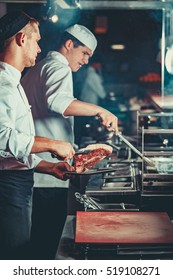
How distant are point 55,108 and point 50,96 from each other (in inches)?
3.7

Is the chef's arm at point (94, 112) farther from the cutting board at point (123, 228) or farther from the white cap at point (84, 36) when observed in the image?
the cutting board at point (123, 228)

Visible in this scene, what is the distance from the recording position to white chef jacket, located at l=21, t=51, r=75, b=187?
10.6 feet

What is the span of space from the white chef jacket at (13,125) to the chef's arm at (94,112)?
0.53 metres

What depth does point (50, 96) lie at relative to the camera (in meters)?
3.23

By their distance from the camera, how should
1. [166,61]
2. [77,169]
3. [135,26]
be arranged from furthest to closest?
→ 1. [135,26]
2. [166,61]
3. [77,169]

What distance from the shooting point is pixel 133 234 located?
2215 millimetres

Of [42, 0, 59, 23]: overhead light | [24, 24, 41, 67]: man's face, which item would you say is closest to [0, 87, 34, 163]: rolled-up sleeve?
[24, 24, 41, 67]: man's face

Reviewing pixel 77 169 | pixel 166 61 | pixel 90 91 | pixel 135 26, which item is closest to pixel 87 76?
pixel 90 91

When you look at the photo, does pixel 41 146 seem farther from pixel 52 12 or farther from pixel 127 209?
pixel 52 12

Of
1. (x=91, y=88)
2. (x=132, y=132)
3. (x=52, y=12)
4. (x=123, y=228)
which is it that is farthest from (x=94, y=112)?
(x=91, y=88)

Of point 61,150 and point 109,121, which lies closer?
point 61,150

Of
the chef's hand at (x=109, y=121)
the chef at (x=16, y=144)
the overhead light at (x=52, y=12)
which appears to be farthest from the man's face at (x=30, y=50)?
the overhead light at (x=52, y=12)
